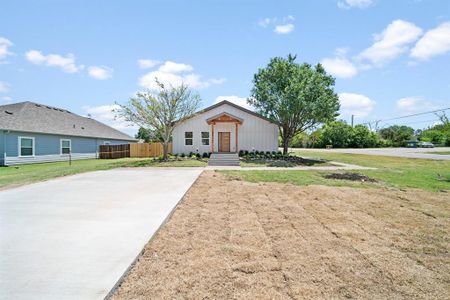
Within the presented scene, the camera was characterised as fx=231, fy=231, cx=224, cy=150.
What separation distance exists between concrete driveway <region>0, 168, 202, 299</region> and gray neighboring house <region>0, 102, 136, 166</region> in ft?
39.1

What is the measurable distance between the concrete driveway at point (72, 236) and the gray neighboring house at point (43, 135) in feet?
39.1

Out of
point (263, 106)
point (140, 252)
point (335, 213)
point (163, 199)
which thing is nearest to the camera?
point (140, 252)

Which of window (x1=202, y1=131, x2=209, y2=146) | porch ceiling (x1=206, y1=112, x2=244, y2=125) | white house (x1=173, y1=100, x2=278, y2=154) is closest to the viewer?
porch ceiling (x1=206, y1=112, x2=244, y2=125)

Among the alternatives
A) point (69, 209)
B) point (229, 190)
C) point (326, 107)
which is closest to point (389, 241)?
point (229, 190)

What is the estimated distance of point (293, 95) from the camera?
56.5 feet

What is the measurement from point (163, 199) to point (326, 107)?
15592 mm

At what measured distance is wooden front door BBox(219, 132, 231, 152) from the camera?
20719 millimetres

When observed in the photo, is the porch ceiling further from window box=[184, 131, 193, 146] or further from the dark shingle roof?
the dark shingle roof

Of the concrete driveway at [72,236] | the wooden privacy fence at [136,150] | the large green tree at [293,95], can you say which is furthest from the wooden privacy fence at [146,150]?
the concrete driveway at [72,236]

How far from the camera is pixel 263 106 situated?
19.9m

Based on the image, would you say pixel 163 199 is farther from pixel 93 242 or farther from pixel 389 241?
pixel 389 241

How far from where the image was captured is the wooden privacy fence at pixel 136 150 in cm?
2445

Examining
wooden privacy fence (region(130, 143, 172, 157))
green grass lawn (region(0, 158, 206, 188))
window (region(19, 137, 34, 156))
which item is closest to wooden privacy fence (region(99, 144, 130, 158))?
wooden privacy fence (region(130, 143, 172, 157))

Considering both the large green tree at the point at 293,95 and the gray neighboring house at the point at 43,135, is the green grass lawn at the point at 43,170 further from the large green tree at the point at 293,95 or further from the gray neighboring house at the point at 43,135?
the large green tree at the point at 293,95
